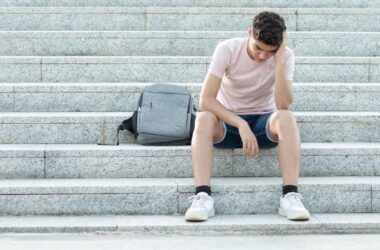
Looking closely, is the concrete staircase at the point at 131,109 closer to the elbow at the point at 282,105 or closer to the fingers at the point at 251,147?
the fingers at the point at 251,147

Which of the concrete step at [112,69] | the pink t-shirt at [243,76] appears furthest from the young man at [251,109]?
the concrete step at [112,69]

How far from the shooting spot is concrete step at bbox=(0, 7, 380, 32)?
289 inches

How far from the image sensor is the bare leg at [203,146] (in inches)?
196

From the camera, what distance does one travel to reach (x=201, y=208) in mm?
4801

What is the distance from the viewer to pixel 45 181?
518 cm

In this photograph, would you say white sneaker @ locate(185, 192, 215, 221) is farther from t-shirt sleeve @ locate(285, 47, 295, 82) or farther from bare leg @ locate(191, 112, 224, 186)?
t-shirt sleeve @ locate(285, 47, 295, 82)

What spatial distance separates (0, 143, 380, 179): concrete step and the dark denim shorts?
105mm

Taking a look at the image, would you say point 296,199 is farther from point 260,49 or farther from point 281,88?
point 260,49

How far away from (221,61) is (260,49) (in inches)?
11.2

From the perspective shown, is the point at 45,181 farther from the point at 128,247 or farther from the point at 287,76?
the point at 287,76

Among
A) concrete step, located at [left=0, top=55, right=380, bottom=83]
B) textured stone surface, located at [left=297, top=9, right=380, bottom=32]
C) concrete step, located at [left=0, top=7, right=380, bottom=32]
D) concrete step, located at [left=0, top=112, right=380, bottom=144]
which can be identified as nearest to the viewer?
concrete step, located at [left=0, top=112, right=380, bottom=144]

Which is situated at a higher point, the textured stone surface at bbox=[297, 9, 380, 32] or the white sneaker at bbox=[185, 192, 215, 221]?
the textured stone surface at bbox=[297, 9, 380, 32]

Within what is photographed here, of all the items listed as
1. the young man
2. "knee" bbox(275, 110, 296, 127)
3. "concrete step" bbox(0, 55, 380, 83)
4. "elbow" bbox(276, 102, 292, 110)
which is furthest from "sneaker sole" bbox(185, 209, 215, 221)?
"concrete step" bbox(0, 55, 380, 83)

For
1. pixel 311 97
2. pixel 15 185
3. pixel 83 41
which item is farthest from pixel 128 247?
pixel 83 41
